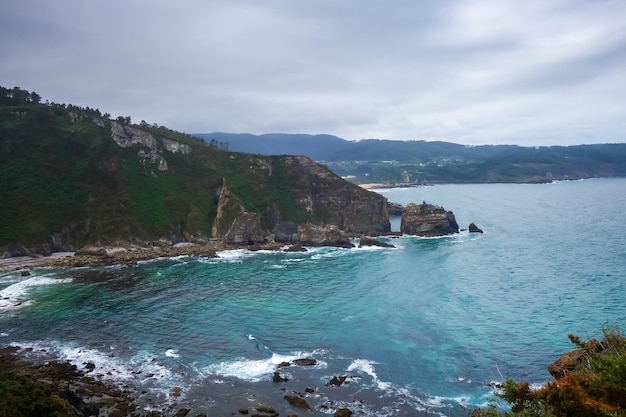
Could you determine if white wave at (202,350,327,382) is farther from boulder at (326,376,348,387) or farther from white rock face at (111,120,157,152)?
white rock face at (111,120,157,152)

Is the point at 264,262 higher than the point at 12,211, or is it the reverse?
the point at 12,211

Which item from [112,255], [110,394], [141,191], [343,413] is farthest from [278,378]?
[141,191]

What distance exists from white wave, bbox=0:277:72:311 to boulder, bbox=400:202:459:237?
8773 centimetres

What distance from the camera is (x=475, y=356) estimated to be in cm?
4491

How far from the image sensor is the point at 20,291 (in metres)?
68.9

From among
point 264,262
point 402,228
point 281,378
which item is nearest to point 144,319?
point 281,378

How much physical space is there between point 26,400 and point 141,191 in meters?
98.0

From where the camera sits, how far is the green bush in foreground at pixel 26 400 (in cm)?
2495

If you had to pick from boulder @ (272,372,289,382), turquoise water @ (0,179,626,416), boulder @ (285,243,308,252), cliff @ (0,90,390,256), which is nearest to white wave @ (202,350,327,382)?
turquoise water @ (0,179,626,416)

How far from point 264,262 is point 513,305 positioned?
50769 millimetres

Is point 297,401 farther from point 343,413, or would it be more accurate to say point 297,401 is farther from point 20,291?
point 20,291

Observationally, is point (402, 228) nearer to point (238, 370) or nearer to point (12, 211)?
point (238, 370)

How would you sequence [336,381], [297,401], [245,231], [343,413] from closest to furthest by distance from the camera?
[343,413] < [297,401] < [336,381] < [245,231]

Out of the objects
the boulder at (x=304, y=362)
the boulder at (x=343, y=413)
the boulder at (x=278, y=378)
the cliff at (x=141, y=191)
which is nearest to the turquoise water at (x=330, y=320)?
the boulder at (x=278, y=378)
